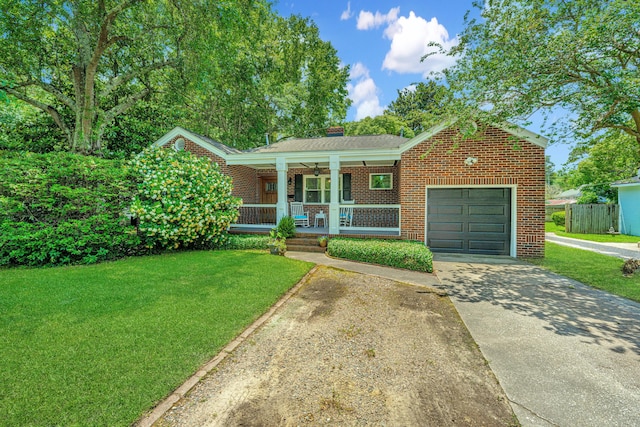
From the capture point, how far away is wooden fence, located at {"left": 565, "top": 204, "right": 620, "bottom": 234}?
49.3 ft

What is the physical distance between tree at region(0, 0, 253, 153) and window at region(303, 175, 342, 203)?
692 centimetres

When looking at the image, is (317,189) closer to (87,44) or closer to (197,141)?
(197,141)

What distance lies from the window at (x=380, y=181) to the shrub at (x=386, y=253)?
4233 millimetres

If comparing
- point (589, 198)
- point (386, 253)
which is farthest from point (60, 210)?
point (589, 198)

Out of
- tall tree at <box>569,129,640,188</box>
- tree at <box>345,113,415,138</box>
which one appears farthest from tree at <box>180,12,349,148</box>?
tall tree at <box>569,129,640,188</box>

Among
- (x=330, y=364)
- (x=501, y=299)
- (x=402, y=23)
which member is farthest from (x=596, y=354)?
(x=402, y=23)

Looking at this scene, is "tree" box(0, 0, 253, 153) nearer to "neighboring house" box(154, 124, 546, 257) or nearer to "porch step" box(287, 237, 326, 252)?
"neighboring house" box(154, 124, 546, 257)

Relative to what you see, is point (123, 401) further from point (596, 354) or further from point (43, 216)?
point (43, 216)

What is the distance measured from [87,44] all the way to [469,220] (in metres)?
15.5

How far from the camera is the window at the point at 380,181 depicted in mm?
12031

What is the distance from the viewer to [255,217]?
12.5 metres

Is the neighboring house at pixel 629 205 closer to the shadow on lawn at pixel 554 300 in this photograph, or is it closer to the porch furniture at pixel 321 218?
the shadow on lawn at pixel 554 300

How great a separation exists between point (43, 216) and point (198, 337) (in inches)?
273

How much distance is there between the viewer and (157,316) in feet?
13.0
